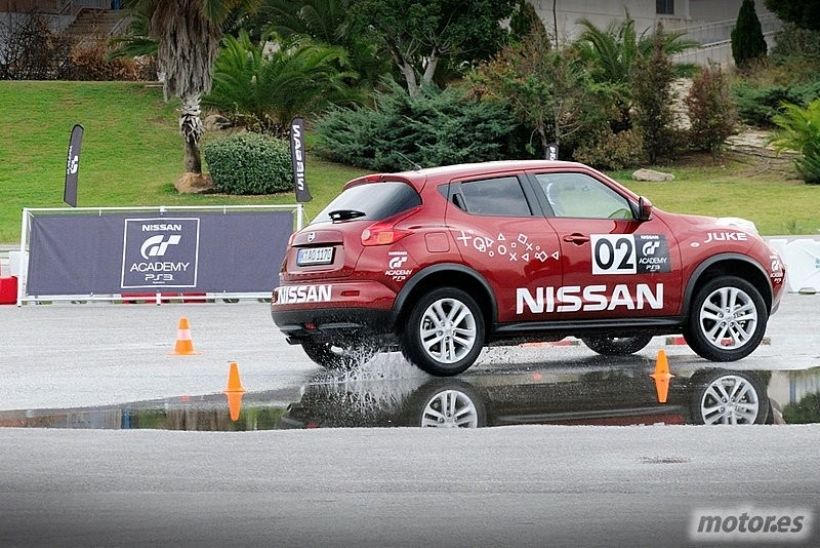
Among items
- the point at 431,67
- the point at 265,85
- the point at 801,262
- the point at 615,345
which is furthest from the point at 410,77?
the point at 615,345

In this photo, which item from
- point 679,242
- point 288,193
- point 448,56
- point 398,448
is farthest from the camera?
point 448,56

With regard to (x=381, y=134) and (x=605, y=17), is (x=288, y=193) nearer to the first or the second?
(x=381, y=134)

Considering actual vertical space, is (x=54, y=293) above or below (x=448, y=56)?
below

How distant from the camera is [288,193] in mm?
40906

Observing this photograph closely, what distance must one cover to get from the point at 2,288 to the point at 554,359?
12.4m

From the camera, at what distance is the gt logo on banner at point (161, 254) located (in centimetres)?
2353

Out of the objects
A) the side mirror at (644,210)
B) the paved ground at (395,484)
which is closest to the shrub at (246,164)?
the side mirror at (644,210)

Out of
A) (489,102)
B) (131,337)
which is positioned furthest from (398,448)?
(489,102)

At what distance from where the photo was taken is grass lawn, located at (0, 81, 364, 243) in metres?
40.5

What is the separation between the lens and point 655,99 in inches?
1681

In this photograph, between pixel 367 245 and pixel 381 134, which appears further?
pixel 381 134

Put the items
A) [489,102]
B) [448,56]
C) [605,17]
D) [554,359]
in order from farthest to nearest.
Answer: [605,17]
[448,56]
[489,102]
[554,359]

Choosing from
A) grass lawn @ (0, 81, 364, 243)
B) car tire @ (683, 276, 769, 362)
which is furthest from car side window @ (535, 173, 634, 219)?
grass lawn @ (0, 81, 364, 243)

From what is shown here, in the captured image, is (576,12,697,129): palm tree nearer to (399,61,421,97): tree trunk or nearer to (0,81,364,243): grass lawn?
(399,61,421,97): tree trunk
